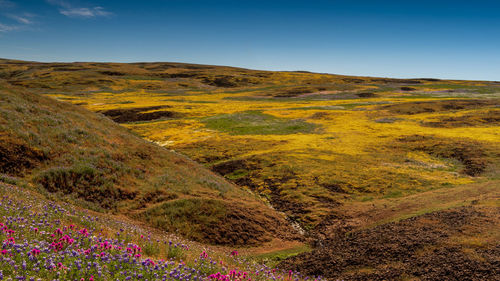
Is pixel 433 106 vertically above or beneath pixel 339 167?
above

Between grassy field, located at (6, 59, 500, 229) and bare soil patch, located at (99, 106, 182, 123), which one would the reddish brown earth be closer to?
grassy field, located at (6, 59, 500, 229)

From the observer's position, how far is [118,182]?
65.5 ft

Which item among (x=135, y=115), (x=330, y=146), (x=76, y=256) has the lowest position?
(x=330, y=146)

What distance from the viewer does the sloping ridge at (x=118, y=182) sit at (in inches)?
690

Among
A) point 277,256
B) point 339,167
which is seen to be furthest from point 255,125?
point 277,256

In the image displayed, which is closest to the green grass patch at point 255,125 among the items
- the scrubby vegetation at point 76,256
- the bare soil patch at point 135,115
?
the bare soil patch at point 135,115

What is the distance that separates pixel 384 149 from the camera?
131 ft

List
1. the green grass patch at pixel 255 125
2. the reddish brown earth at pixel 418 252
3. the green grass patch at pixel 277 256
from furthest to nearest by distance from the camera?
the green grass patch at pixel 255 125
the green grass patch at pixel 277 256
the reddish brown earth at pixel 418 252

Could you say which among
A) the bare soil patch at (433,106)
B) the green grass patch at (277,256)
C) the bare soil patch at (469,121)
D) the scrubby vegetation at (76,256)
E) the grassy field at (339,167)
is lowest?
the green grass patch at (277,256)

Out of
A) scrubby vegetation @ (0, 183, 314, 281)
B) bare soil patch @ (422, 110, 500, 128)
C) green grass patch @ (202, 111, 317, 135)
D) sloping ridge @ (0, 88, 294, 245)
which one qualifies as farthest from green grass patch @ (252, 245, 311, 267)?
bare soil patch @ (422, 110, 500, 128)

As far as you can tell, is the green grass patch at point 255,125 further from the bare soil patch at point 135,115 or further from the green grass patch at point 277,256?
the green grass patch at point 277,256

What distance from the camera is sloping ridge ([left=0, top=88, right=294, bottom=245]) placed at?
17.5 metres

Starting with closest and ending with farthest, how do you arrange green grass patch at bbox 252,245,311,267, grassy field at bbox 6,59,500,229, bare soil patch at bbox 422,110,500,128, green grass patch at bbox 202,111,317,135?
green grass patch at bbox 252,245,311,267 → grassy field at bbox 6,59,500,229 → green grass patch at bbox 202,111,317,135 → bare soil patch at bbox 422,110,500,128

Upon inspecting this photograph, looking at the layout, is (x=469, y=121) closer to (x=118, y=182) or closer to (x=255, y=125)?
(x=255, y=125)
